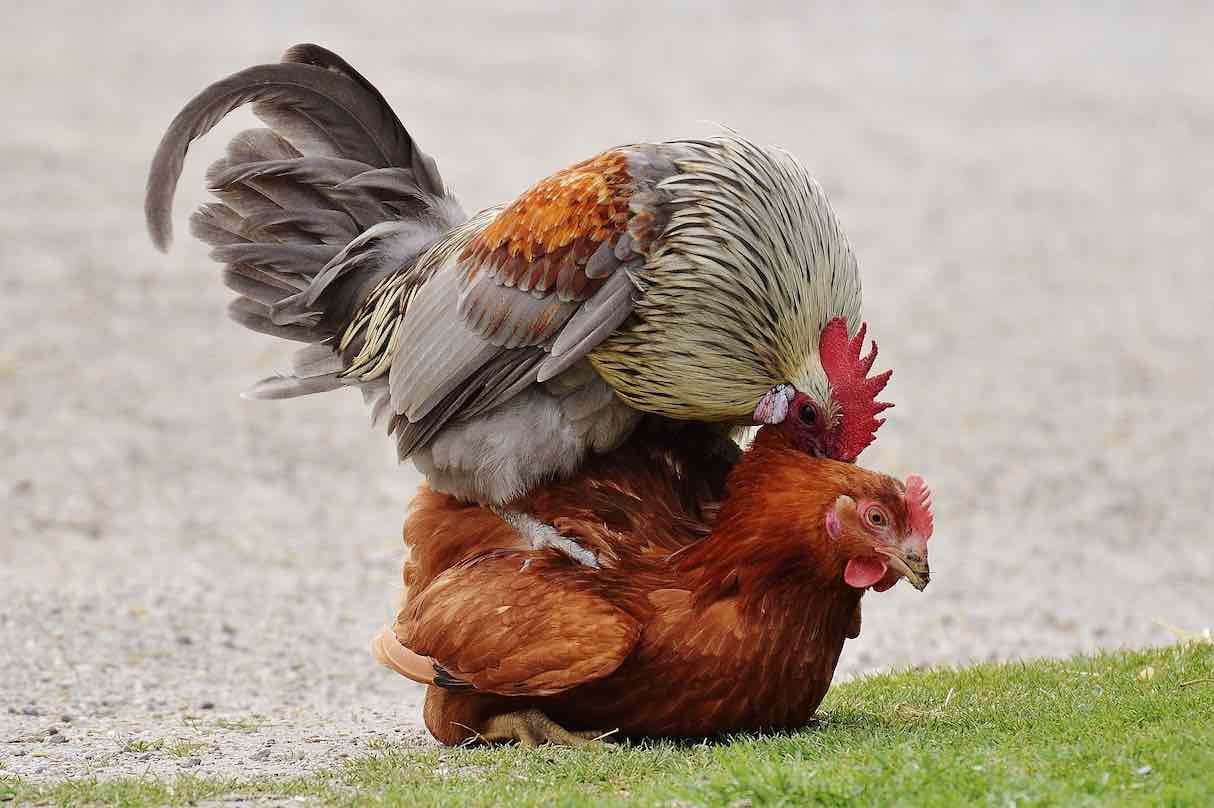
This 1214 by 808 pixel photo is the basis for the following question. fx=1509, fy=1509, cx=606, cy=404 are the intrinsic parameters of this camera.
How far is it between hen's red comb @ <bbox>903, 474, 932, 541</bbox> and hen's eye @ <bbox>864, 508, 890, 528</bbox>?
10 cm

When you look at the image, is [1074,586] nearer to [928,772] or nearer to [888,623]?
[888,623]

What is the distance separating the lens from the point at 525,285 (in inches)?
255

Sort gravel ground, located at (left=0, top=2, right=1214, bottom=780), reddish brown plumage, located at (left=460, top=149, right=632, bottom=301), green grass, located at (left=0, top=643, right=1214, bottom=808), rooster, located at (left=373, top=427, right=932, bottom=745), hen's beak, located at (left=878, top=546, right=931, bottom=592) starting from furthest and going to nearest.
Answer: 1. gravel ground, located at (left=0, top=2, right=1214, bottom=780)
2. reddish brown plumage, located at (left=460, top=149, right=632, bottom=301)
3. rooster, located at (left=373, top=427, right=932, bottom=745)
4. hen's beak, located at (left=878, top=546, right=931, bottom=592)
5. green grass, located at (left=0, top=643, right=1214, bottom=808)

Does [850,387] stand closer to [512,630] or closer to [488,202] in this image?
[512,630]

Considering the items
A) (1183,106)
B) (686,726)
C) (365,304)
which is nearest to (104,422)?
(365,304)

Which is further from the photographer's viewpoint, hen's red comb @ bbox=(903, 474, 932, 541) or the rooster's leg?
the rooster's leg

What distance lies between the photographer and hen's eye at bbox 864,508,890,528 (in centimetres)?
588

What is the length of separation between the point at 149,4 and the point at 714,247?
29360 millimetres

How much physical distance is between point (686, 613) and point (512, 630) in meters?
0.71

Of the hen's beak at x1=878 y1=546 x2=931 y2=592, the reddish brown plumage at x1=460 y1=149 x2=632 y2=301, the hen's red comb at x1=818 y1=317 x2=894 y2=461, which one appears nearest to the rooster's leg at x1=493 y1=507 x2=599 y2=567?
the reddish brown plumage at x1=460 y1=149 x2=632 y2=301

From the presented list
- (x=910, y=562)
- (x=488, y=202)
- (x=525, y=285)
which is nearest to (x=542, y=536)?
(x=525, y=285)

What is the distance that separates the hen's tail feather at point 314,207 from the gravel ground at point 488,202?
2.09 meters

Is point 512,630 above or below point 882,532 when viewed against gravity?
below

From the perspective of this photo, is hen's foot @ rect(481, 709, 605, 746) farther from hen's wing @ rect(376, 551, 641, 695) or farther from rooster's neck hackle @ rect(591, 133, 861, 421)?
rooster's neck hackle @ rect(591, 133, 861, 421)
